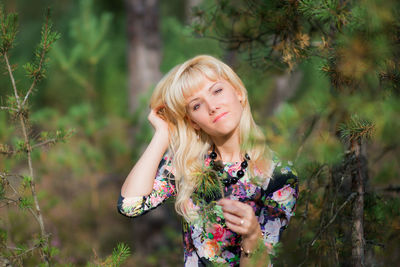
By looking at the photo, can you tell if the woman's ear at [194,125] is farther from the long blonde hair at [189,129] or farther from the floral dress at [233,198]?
the floral dress at [233,198]

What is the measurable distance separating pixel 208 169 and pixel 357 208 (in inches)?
26.7

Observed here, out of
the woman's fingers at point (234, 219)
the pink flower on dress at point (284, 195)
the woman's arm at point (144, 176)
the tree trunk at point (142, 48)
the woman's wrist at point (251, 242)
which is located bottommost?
the woman's wrist at point (251, 242)

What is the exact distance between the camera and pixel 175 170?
1783 millimetres

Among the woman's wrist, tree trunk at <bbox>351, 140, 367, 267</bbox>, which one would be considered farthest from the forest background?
the woman's wrist

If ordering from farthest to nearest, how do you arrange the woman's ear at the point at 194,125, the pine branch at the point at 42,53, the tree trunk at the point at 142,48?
the tree trunk at the point at 142,48 → the woman's ear at the point at 194,125 → the pine branch at the point at 42,53

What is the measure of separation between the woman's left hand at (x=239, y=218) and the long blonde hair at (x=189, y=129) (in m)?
0.26

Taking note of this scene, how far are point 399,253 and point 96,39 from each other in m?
3.85

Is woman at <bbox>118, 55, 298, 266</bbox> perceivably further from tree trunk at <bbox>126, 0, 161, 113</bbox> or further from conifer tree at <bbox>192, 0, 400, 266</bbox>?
tree trunk at <bbox>126, 0, 161, 113</bbox>

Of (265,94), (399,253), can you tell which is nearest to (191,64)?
(399,253)

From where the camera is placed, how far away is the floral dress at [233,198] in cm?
160

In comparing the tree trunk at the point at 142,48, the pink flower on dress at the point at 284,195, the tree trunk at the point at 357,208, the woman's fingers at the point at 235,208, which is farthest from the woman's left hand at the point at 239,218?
the tree trunk at the point at 142,48

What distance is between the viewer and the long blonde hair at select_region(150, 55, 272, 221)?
1.69 metres

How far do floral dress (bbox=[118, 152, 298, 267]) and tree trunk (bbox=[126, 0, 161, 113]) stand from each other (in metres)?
2.94

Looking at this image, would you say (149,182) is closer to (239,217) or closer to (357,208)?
(239,217)
